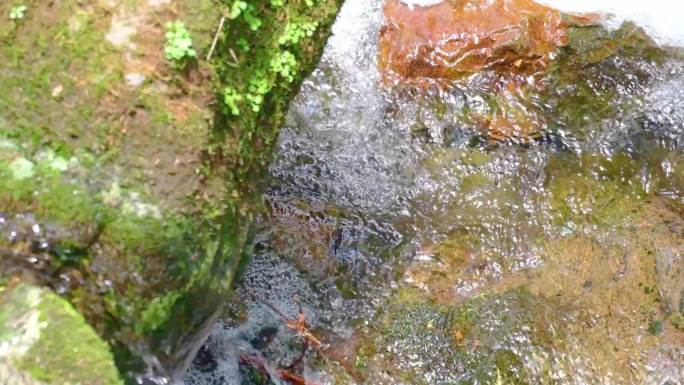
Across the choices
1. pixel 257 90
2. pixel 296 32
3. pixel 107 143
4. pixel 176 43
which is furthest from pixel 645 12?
pixel 107 143

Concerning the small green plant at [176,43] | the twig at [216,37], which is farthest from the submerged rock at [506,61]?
the small green plant at [176,43]

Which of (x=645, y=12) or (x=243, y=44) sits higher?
(x=243, y=44)

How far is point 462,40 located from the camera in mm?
4656

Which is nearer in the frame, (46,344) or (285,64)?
(46,344)

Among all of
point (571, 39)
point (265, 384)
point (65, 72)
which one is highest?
point (65, 72)

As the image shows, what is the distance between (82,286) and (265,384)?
79.2 inches

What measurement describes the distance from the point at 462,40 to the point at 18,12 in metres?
3.22

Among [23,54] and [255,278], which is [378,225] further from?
[23,54]

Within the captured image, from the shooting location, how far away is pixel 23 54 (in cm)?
214

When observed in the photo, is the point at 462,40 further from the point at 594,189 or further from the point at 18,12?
the point at 18,12

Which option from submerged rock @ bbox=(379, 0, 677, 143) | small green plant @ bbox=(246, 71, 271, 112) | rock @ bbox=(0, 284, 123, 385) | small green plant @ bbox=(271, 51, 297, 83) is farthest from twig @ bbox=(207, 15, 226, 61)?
submerged rock @ bbox=(379, 0, 677, 143)

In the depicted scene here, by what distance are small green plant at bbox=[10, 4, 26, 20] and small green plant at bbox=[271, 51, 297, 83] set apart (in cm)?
89

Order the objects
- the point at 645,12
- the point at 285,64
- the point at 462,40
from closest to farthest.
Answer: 1. the point at 285,64
2. the point at 462,40
3. the point at 645,12

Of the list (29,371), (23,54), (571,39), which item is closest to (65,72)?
(23,54)
